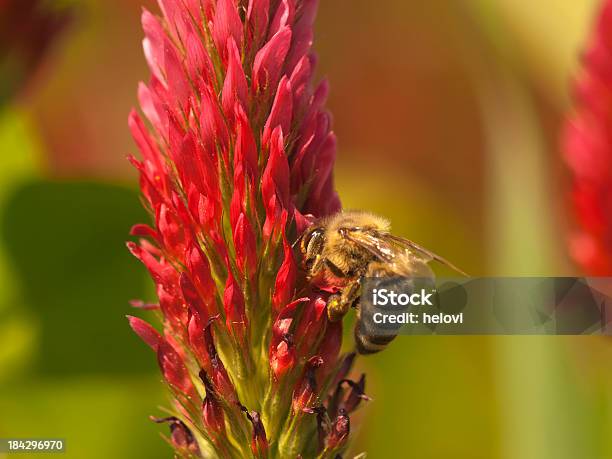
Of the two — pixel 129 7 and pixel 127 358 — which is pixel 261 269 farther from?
pixel 129 7

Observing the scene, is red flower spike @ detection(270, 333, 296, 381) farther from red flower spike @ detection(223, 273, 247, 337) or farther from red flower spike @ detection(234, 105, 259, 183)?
red flower spike @ detection(234, 105, 259, 183)

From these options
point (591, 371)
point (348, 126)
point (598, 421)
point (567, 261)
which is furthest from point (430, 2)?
point (598, 421)

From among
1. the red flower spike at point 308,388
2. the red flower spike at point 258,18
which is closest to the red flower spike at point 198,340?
the red flower spike at point 308,388

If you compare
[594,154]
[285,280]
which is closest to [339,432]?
[285,280]

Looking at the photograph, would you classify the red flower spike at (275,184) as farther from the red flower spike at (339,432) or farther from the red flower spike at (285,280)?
the red flower spike at (339,432)

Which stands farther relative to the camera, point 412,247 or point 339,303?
point 412,247

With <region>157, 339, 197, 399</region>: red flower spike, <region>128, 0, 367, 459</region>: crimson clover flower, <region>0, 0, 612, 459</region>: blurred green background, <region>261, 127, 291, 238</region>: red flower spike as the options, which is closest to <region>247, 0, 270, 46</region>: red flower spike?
<region>128, 0, 367, 459</region>: crimson clover flower

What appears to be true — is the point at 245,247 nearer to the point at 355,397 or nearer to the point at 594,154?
the point at 355,397
